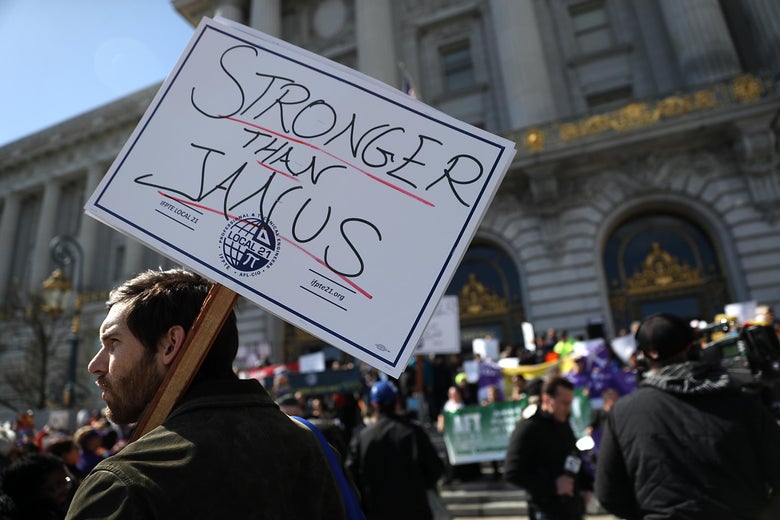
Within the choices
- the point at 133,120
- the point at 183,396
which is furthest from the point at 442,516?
the point at 133,120

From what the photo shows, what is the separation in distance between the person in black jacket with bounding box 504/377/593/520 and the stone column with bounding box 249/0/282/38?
25.8m

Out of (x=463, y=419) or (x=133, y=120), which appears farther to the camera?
(x=133, y=120)

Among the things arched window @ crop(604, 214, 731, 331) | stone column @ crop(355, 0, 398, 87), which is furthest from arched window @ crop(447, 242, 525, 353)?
stone column @ crop(355, 0, 398, 87)

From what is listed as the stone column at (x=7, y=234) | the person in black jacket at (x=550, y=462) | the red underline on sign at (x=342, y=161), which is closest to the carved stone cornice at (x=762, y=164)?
the person in black jacket at (x=550, y=462)

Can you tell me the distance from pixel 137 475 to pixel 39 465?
6.86 feet

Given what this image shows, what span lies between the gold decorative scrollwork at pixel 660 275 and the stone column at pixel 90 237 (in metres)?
30.0

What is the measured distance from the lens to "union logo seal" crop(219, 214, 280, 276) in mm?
1449

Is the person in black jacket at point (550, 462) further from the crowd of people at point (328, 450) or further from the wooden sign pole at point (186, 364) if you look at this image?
the wooden sign pole at point (186, 364)

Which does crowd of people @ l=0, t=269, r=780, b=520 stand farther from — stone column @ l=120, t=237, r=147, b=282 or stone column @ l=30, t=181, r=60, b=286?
stone column @ l=30, t=181, r=60, b=286

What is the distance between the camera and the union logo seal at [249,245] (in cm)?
145

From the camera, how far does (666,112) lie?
608 inches

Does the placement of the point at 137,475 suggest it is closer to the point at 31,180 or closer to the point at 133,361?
the point at 133,361

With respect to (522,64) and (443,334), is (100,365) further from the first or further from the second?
(522,64)

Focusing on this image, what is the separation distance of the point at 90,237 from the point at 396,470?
34333 mm
